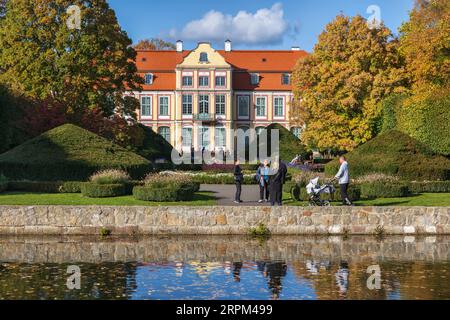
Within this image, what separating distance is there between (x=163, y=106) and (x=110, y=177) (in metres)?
47.9

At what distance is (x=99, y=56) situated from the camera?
3772 cm

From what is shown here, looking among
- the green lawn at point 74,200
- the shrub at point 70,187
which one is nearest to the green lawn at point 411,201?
the green lawn at point 74,200

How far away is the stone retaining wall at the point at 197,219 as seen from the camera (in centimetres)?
2150

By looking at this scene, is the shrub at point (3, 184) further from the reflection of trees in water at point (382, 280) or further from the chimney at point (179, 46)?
the chimney at point (179, 46)

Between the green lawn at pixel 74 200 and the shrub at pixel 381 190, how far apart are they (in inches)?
198

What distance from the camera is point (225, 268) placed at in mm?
15617

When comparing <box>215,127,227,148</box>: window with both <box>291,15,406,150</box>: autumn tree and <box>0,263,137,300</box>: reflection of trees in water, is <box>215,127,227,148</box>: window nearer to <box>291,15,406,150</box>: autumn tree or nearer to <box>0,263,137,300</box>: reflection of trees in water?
<box>291,15,406,150</box>: autumn tree

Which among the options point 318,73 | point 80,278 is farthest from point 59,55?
point 80,278

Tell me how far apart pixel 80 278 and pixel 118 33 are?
26213 millimetres

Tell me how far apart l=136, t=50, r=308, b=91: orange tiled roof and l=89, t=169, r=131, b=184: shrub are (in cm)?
4615

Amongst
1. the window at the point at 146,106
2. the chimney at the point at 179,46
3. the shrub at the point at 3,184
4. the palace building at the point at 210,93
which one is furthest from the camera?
the chimney at the point at 179,46

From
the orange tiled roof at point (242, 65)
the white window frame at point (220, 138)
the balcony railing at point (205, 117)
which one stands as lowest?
the white window frame at point (220, 138)

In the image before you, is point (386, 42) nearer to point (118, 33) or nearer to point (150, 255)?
point (118, 33)

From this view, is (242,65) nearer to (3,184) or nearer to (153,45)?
(153,45)
